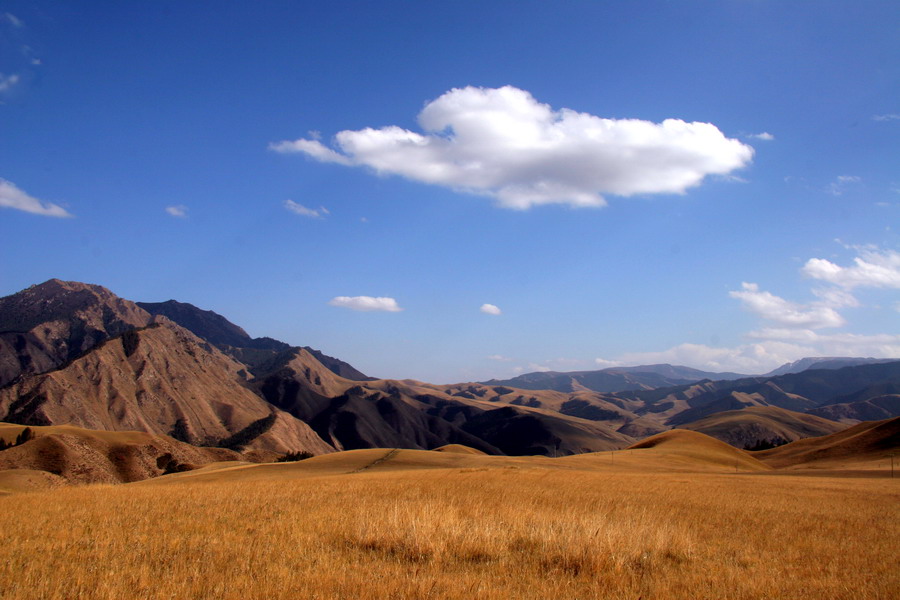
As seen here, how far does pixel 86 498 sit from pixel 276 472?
33969mm

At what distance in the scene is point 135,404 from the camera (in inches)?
6663

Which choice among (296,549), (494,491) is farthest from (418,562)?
(494,491)

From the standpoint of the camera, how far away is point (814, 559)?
12.1 m

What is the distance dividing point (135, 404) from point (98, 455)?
8117 cm

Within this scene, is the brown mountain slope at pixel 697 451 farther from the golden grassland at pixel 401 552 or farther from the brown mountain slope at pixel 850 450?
the golden grassland at pixel 401 552

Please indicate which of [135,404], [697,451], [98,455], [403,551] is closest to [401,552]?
[403,551]

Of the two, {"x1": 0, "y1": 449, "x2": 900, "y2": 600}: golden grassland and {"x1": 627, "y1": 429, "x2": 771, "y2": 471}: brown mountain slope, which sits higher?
{"x1": 0, "y1": 449, "x2": 900, "y2": 600}: golden grassland

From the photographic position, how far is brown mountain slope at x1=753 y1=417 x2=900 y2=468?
210 feet

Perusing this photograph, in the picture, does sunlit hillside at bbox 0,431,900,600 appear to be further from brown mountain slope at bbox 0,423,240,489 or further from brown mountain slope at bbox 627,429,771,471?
brown mountain slope at bbox 0,423,240,489

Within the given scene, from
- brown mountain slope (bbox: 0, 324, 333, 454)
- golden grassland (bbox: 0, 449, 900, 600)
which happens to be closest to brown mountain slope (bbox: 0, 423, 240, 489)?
brown mountain slope (bbox: 0, 324, 333, 454)

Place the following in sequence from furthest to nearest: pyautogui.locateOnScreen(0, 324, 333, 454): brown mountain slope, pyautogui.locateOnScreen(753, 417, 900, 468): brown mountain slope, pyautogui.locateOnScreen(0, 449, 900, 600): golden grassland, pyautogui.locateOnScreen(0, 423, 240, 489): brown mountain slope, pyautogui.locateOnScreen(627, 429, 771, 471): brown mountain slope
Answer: pyautogui.locateOnScreen(0, 324, 333, 454): brown mountain slope, pyautogui.locateOnScreen(0, 423, 240, 489): brown mountain slope, pyautogui.locateOnScreen(627, 429, 771, 471): brown mountain slope, pyautogui.locateOnScreen(753, 417, 900, 468): brown mountain slope, pyautogui.locateOnScreen(0, 449, 900, 600): golden grassland

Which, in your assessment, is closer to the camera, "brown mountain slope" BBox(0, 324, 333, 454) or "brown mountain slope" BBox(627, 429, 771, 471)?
"brown mountain slope" BBox(627, 429, 771, 471)

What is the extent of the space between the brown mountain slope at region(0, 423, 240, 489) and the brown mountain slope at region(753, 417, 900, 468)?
94.9 meters

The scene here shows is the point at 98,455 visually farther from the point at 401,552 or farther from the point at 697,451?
the point at 401,552
